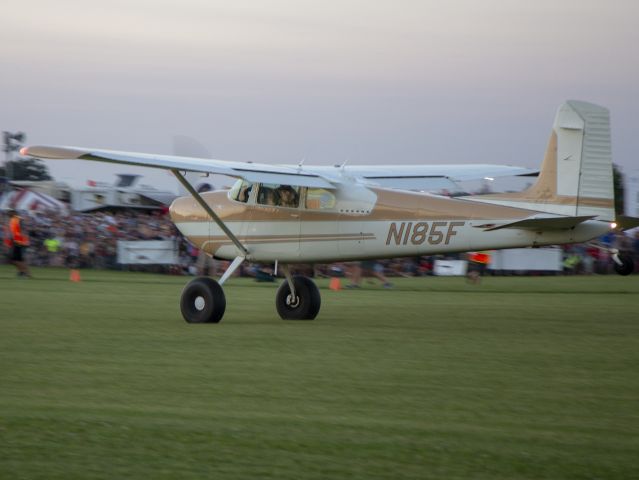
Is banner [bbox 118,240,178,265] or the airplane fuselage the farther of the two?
banner [bbox 118,240,178,265]

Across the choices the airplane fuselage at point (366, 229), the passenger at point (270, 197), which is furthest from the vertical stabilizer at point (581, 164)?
the passenger at point (270, 197)

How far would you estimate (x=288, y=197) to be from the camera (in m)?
15.2

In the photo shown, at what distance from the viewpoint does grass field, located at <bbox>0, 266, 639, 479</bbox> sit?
6531 millimetres

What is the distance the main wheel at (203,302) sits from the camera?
1451 centimetres

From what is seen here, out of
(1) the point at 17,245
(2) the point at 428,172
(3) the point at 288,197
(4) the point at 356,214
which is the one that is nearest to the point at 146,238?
(1) the point at 17,245

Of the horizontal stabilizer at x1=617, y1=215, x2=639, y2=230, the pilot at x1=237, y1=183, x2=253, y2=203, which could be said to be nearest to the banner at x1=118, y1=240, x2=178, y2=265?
→ the pilot at x1=237, y1=183, x2=253, y2=203

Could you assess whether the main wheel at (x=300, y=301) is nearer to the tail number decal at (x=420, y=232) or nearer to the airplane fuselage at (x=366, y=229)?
the airplane fuselage at (x=366, y=229)

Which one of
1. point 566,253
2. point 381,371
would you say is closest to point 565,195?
point 381,371

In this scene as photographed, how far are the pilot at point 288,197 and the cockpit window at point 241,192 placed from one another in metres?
0.57

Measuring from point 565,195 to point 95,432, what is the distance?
8684 millimetres

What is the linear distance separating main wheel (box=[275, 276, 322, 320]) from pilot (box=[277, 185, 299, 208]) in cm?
128

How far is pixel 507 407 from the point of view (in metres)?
8.23

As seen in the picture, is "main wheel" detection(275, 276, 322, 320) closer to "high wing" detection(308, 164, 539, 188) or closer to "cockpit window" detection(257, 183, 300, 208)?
"cockpit window" detection(257, 183, 300, 208)

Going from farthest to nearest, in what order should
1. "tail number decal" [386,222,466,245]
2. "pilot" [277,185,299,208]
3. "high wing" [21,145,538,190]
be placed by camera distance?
"pilot" [277,185,299,208]
"tail number decal" [386,222,466,245]
"high wing" [21,145,538,190]
